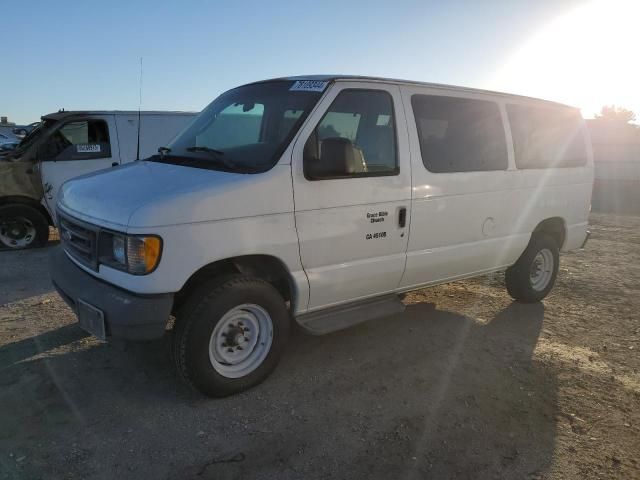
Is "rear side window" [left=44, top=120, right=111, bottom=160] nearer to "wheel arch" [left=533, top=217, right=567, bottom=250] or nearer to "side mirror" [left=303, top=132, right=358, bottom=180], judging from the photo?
"side mirror" [left=303, top=132, right=358, bottom=180]

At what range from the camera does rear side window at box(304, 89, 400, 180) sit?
3482mm

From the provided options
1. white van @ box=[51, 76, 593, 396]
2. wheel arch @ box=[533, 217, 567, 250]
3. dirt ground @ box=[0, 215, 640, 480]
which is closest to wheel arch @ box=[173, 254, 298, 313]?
white van @ box=[51, 76, 593, 396]

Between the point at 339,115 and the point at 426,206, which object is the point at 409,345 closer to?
the point at 426,206

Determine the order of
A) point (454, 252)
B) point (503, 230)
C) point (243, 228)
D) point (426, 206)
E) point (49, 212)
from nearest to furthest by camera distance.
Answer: point (243, 228) → point (426, 206) → point (454, 252) → point (503, 230) → point (49, 212)

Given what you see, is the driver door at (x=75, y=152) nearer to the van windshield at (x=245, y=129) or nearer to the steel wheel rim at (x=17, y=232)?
the steel wheel rim at (x=17, y=232)

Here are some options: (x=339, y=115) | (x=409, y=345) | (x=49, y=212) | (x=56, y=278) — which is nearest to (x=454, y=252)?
(x=409, y=345)

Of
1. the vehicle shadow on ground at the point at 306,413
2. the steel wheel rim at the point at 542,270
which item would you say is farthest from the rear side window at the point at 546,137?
the vehicle shadow on ground at the point at 306,413

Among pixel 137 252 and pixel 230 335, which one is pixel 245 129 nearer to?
pixel 137 252

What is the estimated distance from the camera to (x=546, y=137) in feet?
17.7

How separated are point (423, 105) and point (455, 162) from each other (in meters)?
0.58

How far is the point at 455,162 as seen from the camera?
4453mm

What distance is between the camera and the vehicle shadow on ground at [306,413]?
284cm

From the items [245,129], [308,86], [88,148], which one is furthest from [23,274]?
[308,86]

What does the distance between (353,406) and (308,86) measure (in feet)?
7.63
